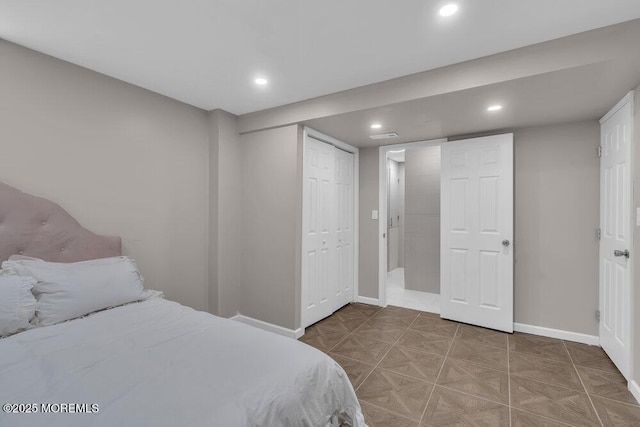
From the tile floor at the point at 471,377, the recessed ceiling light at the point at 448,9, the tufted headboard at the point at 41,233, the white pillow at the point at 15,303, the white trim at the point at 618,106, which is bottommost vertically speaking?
the tile floor at the point at 471,377

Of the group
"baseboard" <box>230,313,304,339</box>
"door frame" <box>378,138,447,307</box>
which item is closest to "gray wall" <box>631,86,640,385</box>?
"door frame" <box>378,138,447,307</box>

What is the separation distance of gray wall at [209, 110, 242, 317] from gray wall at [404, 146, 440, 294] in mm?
2844

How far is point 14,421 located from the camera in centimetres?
96

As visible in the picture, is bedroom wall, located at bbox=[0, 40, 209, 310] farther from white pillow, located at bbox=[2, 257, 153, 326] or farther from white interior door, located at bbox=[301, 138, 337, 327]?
white interior door, located at bbox=[301, 138, 337, 327]

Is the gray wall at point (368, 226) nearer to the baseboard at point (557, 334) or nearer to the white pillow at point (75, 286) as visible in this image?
the baseboard at point (557, 334)

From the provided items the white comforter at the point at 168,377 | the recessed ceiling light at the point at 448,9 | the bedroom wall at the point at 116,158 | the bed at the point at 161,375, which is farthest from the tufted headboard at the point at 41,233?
the recessed ceiling light at the point at 448,9

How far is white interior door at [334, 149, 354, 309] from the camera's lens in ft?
13.1

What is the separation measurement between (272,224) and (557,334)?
3213 millimetres

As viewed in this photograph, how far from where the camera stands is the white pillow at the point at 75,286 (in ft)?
6.02

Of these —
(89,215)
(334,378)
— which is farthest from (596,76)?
(89,215)

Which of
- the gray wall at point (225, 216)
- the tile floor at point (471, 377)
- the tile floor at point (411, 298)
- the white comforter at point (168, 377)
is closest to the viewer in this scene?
the white comforter at point (168, 377)

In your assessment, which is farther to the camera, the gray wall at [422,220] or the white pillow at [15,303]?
the gray wall at [422,220]

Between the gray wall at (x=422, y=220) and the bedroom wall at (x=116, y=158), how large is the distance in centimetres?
322

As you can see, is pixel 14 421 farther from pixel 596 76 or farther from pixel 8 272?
pixel 596 76
